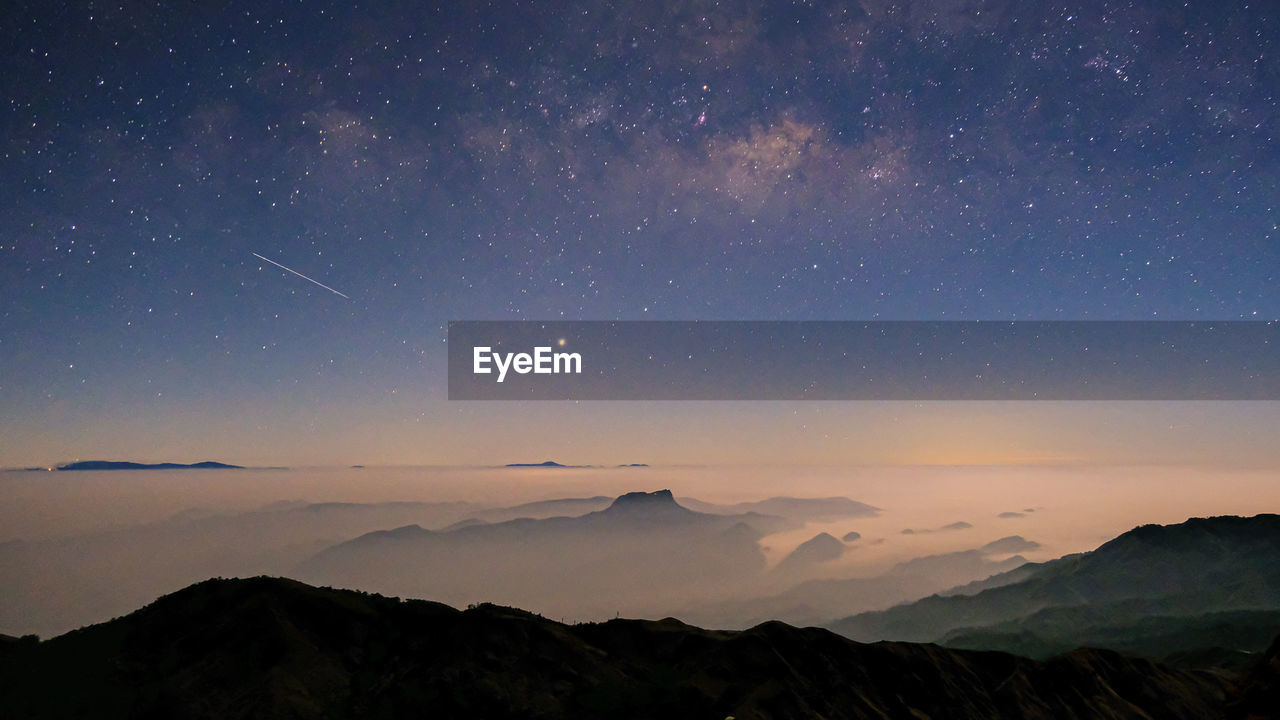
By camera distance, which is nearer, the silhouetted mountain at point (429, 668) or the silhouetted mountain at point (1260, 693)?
the silhouetted mountain at point (1260, 693)

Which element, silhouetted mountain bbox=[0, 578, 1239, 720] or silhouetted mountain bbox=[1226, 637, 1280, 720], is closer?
silhouetted mountain bbox=[1226, 637, 1280, 720]

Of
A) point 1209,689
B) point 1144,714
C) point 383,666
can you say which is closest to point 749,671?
point 383,666

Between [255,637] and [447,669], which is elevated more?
[255,637]

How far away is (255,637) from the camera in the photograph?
68.4m

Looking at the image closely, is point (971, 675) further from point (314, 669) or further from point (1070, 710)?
point (314, 669)

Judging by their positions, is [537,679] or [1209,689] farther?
[1209,689]

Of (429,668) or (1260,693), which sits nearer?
(1260,693)

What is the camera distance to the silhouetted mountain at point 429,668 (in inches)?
2452

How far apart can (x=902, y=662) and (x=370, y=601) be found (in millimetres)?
78412

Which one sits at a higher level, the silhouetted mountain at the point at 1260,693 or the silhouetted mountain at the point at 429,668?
the silhouetted mountain at the point at 1260,693

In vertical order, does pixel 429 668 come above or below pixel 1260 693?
below

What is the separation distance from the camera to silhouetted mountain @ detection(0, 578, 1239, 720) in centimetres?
6228

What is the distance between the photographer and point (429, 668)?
70.0 metres

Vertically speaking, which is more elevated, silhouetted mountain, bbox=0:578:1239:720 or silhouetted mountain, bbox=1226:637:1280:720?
silhouetted mountain, bbox=1226:637:1280:720
